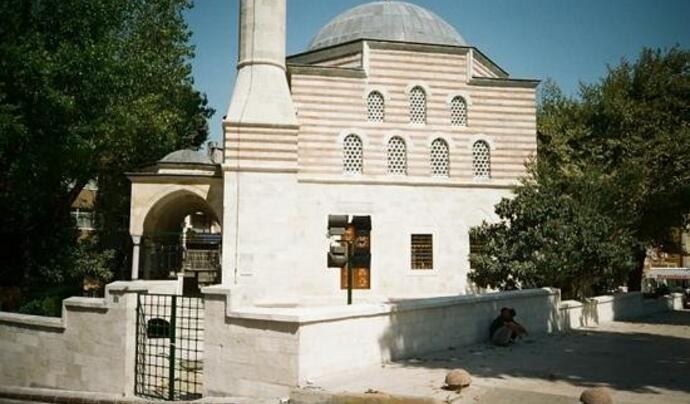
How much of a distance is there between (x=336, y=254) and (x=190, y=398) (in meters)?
3.23

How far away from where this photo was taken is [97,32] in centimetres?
1479

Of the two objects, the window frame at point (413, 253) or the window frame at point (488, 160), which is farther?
the window frame at point (488, 160)

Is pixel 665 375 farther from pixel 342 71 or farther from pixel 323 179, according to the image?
pixel 342 71

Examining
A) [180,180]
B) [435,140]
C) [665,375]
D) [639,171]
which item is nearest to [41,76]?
[180,180]

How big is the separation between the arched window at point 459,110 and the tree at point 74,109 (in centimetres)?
1035

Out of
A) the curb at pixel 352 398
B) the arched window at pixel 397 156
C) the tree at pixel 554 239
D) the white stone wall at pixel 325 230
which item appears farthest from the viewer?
the arched window at pixel 397 156

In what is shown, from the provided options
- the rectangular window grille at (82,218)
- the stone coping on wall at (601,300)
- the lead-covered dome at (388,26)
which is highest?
the lead-covered dome at (388,26)

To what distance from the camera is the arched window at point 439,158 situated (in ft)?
64.0

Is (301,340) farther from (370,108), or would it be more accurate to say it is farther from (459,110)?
(459,110)

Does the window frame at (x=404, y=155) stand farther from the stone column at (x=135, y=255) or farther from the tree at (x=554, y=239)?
the stone column at (x=135, y=255)

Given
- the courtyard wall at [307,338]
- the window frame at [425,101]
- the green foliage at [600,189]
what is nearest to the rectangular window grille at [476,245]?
the green foliage at [600,189]

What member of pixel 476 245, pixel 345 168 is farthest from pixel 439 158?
pixel 345 168

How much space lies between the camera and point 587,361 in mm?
9016

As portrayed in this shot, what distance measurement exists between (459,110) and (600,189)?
5.62 m
